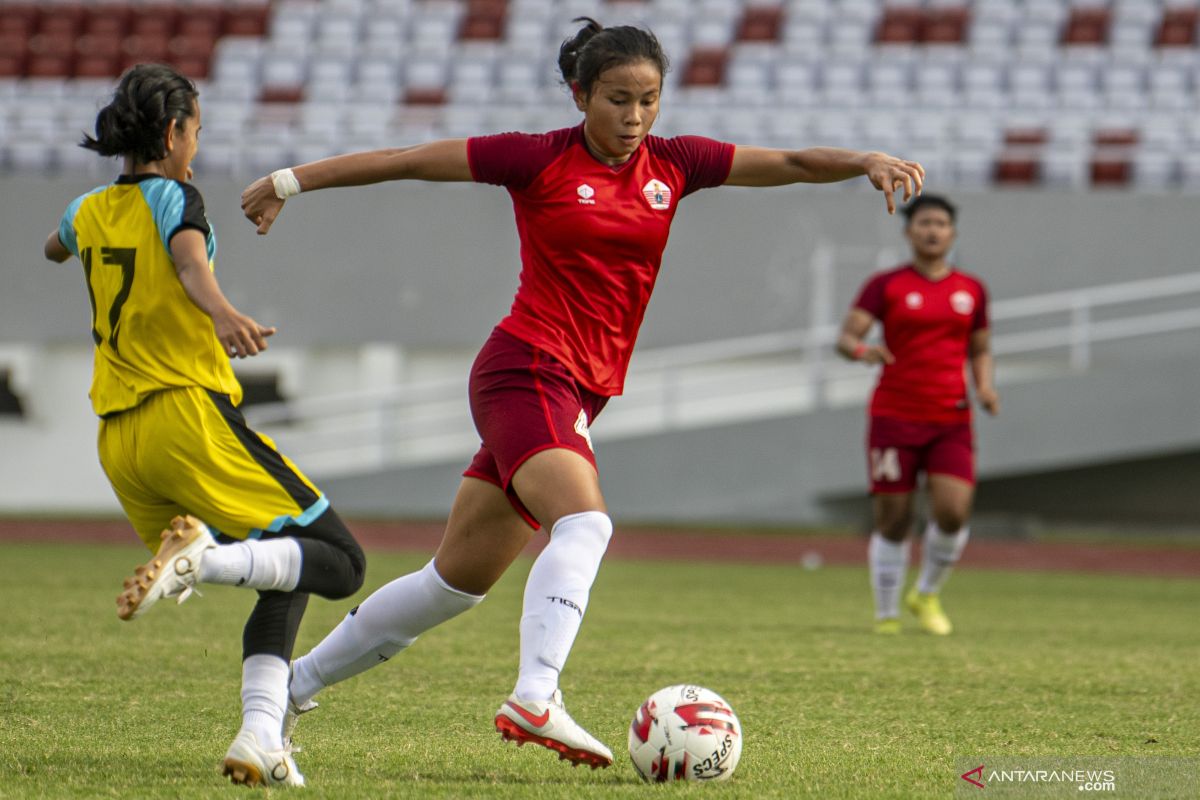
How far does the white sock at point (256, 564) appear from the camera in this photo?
3.76m

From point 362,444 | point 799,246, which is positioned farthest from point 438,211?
point 799,246

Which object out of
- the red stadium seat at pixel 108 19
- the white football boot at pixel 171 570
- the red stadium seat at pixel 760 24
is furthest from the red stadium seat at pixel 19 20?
the white football boot at pixel 171 570

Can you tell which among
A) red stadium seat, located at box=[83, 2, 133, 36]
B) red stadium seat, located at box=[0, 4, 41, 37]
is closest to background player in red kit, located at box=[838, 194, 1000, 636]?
red stadium seat, located at box=[83, 2, 133, 36]

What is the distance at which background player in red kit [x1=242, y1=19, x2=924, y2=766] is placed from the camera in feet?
13.9

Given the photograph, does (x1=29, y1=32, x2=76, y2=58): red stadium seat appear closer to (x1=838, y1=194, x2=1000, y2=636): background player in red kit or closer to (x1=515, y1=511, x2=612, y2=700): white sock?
(x1=838, y1=194, x2=1000, y2=636): background player in red kit

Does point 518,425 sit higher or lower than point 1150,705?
higher

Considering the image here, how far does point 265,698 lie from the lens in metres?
4.04

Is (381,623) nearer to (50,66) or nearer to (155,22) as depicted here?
(50,66)

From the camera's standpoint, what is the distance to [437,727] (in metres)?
5.01

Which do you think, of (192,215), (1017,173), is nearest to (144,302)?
(192,215)

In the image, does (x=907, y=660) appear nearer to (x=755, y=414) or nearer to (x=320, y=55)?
(x=755, y=414)

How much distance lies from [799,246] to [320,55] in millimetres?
7515

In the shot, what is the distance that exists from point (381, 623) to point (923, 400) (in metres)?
4.98

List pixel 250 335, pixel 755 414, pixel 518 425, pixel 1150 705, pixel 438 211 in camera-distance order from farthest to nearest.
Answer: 1. pixel 438 211
2. pixel 755 414
3. pixel 1150 705
4. pixel 518 425
5. pixel 250 335
